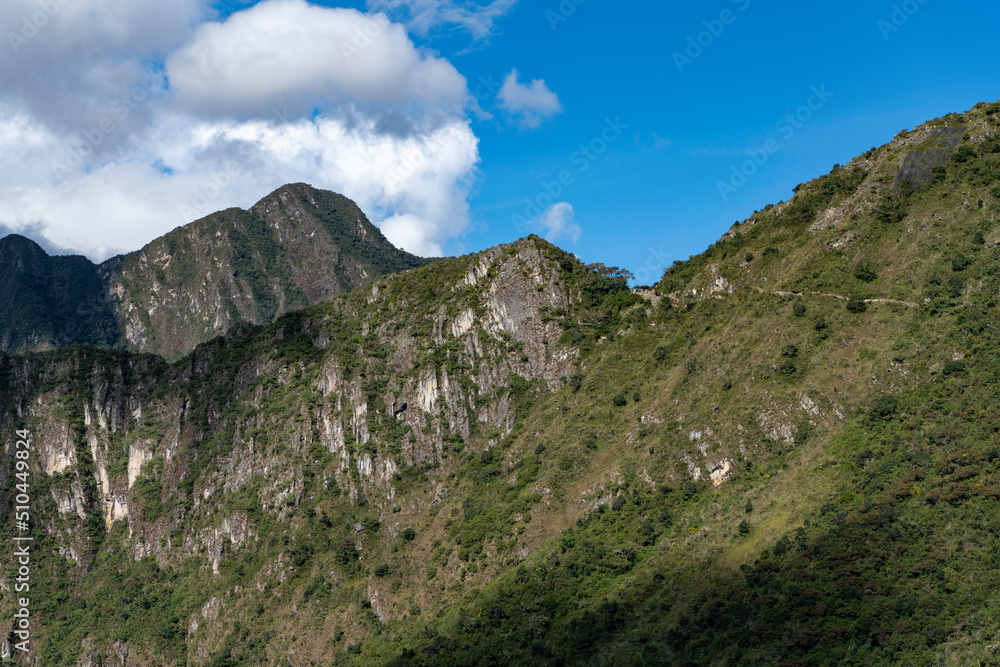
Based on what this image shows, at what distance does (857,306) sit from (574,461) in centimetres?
3779

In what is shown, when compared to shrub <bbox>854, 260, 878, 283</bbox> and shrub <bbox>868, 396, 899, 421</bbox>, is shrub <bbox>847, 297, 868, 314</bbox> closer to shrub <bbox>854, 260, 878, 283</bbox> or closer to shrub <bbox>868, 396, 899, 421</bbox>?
shrub <bbox>854, 260, 878, 283</bbox>

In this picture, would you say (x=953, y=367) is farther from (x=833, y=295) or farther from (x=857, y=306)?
(x=833, y=295)

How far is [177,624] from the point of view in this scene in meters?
123

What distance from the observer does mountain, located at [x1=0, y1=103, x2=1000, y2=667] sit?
65625 mm

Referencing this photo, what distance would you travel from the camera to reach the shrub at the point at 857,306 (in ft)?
283

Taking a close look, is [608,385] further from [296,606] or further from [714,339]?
[296,606]

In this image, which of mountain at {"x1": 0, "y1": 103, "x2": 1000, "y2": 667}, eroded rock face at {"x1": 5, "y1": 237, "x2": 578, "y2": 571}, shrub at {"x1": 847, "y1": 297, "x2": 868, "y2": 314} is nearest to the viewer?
mountain at {"x1": 0, "y1": 103, "x2": 1000, "y2": 667}

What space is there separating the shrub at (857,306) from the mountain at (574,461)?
503mm

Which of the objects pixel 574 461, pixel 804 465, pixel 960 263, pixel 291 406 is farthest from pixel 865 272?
pixel 291 406

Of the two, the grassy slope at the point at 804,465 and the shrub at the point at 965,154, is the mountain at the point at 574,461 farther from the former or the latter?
the shrub at the point at 965,154

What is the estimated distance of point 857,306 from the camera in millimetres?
86125

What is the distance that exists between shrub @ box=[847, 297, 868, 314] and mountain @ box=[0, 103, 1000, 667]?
1.65ft

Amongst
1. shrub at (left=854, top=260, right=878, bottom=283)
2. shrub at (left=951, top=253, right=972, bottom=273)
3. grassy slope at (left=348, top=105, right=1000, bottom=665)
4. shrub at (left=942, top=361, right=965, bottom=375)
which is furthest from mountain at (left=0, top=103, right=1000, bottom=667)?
shrub at (left=854, top=260, right=878, bottom=283)

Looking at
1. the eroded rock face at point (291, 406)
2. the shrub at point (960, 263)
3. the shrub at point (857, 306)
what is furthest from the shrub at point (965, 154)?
the eroded rock face at point (291, 406)
